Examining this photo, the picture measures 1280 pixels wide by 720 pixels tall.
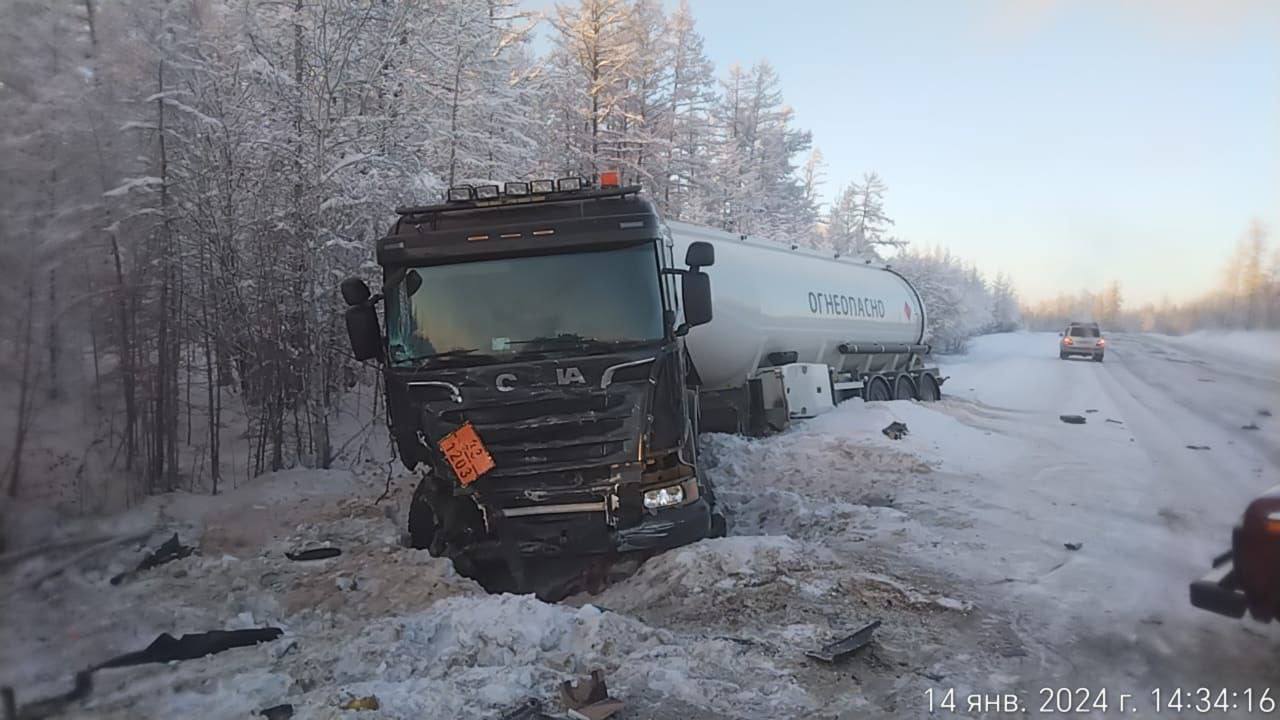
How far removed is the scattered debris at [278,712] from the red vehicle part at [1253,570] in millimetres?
4916

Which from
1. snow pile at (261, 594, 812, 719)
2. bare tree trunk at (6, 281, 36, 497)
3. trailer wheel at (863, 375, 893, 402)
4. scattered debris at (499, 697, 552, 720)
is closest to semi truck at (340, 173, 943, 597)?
snow pile at (261, 594, 812, 719)

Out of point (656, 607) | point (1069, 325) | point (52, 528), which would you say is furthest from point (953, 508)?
point (1069, 325)

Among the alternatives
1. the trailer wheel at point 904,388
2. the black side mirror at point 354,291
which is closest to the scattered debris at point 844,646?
the black side mirror at point 354,291

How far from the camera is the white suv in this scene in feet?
124

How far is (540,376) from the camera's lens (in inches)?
250

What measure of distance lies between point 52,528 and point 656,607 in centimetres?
434

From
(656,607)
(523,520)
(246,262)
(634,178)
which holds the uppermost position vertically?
(634,178)

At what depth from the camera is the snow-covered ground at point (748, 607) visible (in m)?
4.33

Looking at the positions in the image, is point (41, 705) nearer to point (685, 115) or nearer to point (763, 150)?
point (685, 115)

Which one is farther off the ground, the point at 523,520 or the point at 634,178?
the point at 634,178

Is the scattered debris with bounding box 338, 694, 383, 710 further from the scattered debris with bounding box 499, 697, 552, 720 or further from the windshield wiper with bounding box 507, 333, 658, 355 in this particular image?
the windshield wiper with bounding box 507, 333, 658, 355

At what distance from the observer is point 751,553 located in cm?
653

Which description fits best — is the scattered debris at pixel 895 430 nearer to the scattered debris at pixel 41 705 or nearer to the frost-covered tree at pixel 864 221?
the scattered debris at pixel 41 705

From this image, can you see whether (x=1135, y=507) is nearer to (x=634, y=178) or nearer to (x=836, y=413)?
(x=836, y=413)
